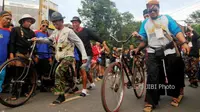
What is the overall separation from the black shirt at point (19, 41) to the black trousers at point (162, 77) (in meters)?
2.64

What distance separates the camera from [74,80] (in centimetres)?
545

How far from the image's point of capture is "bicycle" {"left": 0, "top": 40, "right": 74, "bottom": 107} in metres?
4.62

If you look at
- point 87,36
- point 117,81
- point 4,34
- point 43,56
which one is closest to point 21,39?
point 4,34

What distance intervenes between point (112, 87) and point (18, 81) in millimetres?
1757

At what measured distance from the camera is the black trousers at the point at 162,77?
4.69m

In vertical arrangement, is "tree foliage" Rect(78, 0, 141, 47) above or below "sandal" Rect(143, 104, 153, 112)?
above

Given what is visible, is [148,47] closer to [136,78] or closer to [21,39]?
[136,78]

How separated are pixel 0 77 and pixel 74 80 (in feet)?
4.91

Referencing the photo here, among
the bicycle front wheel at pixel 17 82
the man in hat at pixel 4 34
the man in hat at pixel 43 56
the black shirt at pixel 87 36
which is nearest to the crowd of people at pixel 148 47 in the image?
the man in hat at pixel 4 34

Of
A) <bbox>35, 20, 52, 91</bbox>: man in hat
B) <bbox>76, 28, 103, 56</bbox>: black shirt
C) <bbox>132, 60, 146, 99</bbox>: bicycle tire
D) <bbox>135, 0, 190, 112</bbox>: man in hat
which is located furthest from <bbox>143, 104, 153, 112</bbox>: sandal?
<bbox>35, 20, 52, 91</bbox>: man in hat

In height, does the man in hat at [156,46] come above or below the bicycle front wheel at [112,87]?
above

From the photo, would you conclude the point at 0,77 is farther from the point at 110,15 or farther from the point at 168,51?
the point at 110,15

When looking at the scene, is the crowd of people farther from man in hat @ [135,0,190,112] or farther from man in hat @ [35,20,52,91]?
man in hat @ [35,20,52,91]

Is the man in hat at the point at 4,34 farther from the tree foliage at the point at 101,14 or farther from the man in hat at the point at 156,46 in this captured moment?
the tree foliage at the point at 101,14
